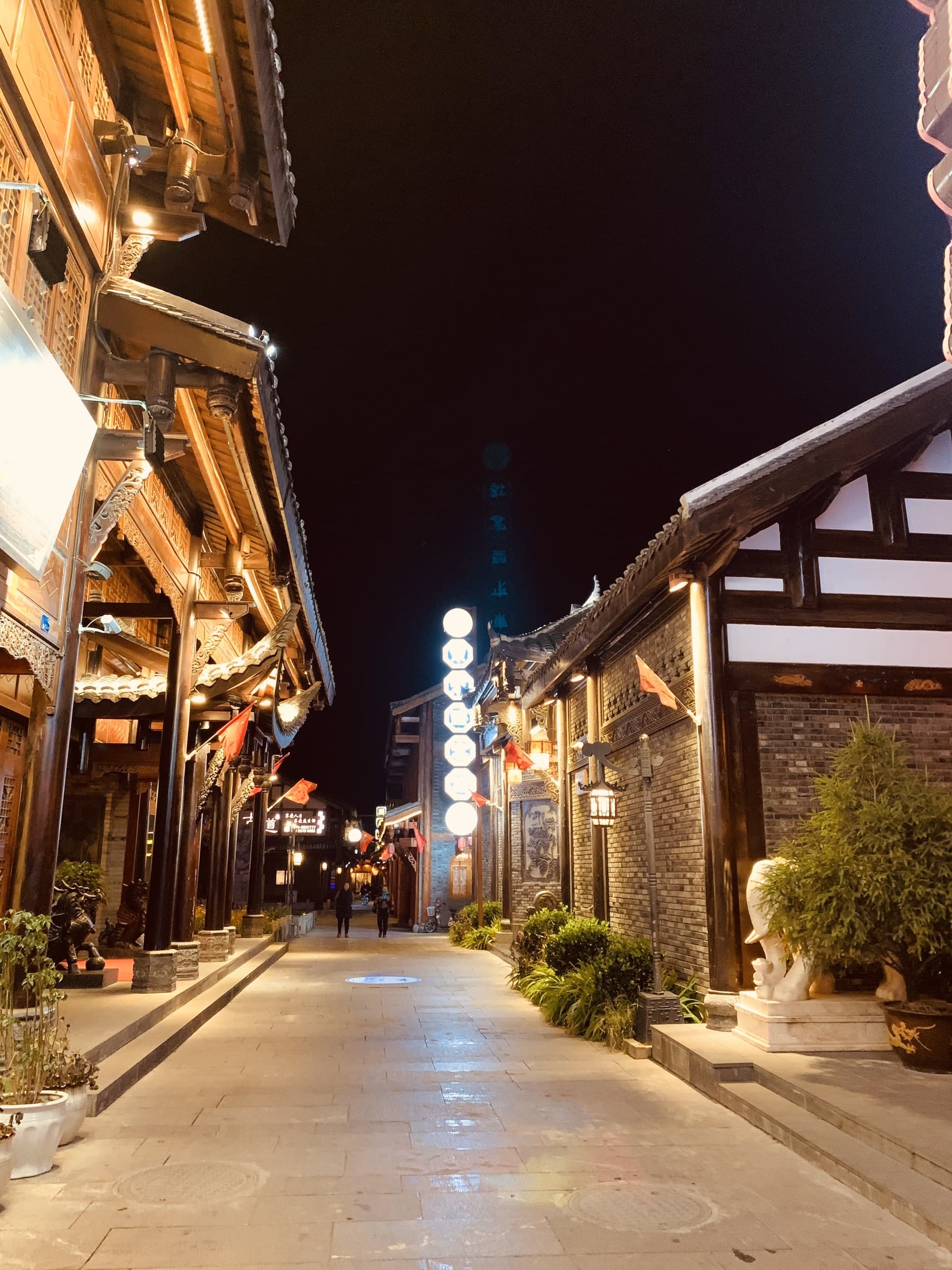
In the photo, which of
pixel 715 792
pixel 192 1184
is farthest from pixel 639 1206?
pixel 715 792

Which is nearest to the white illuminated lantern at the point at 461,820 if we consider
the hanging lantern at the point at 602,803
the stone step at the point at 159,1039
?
the stone step at the point at 159,1039

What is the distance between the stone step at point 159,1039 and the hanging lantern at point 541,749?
638cm

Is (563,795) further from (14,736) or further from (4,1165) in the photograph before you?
(4,1165)

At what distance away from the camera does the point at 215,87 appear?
6.57 meters

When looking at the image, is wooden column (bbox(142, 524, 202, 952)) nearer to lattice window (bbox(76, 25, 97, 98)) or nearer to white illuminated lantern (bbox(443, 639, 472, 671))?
lattice window (bbox(76, 25, 97, 98))

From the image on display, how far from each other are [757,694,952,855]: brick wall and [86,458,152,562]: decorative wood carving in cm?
648

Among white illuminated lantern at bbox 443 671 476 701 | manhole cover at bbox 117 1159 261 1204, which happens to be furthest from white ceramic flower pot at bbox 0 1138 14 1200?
white illuminated lantern at bbox 443 671 476 701

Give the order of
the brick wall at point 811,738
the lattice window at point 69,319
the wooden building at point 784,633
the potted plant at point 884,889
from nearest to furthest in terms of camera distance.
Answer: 1. the lattice window at point 69,319
2. the potted plant at point 884,889
3. the wooden building at point 784,633
4. the brick wall at point 811,738

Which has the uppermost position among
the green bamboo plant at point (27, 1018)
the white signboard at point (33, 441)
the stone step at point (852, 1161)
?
the white signboard at point (33, 441)

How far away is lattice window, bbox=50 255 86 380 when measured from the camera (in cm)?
610

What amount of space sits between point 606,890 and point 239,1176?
866cm

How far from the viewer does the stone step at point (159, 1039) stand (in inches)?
259

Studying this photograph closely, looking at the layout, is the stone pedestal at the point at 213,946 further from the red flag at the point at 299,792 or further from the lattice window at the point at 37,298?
the lattice window at the point at 37,298

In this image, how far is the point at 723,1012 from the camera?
28.0 ft
